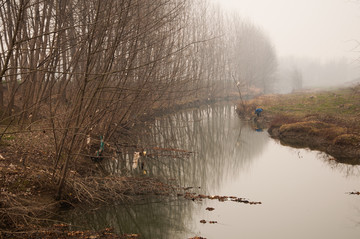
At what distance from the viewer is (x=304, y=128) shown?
49.9 feet

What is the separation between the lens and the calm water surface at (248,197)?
21.5 feet

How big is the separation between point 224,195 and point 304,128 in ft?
26.8

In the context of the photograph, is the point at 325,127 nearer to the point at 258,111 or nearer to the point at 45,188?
the point at 258,111

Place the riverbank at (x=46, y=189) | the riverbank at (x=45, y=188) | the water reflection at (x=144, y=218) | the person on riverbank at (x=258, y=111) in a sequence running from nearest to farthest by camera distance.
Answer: the riverbank at (x=46, y=189) → the riverbank at (x=45, y=188) → the water reflection at (x=144, y=218) → the person on riverbank at (x=258, y=111)

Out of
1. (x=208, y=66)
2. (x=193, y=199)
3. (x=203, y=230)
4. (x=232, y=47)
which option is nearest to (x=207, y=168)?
(x=193, y=199)

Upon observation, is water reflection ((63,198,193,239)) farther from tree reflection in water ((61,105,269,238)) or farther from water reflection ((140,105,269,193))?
water reflection ((140,105,269,193))

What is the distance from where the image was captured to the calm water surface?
258 inches

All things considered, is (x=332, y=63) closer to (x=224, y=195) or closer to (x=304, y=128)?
(x=304, y=128)

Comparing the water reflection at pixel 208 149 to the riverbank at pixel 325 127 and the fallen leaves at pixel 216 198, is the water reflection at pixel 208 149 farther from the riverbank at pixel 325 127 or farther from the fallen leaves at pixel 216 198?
the riverbank at pixel 325 127

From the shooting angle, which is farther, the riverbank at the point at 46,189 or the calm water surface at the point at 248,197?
the calm water surface at the point at 248,197

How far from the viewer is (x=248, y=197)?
8.40m

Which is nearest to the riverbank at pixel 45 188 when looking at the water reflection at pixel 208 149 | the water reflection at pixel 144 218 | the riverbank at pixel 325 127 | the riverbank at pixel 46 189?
the riverbank at pixel 46 189

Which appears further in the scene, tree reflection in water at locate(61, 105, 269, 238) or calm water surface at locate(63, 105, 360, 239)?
tree reflection in water at locate(61, 105, 269, 238)

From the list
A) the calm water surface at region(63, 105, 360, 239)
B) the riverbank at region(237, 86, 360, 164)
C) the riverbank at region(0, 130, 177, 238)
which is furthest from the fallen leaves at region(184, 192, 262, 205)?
the riverbank at region(237, 86, 360, 164)
